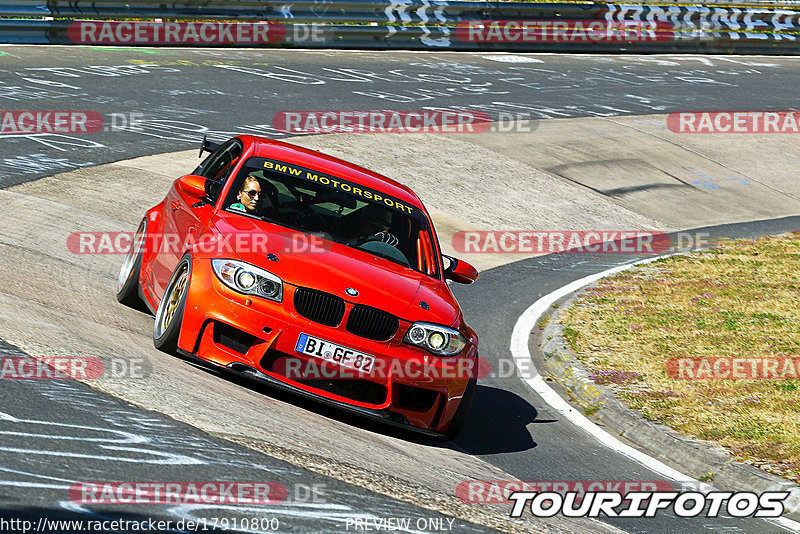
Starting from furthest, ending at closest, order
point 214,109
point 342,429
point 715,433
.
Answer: point 214,109 → point 715,433 → point 342,429

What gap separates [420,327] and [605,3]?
22.7 m

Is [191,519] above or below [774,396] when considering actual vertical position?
above

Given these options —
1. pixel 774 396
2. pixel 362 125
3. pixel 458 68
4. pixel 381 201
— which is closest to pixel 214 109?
pixel 362 125

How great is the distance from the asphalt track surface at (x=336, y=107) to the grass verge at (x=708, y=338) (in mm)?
747

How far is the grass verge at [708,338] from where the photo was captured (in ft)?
26.5

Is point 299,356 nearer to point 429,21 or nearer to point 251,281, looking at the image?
point 251,281

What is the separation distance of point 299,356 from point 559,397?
10.1 feet

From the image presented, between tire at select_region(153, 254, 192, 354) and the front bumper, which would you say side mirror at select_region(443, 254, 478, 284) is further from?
tire at select_region(153, 254, 192, 354)

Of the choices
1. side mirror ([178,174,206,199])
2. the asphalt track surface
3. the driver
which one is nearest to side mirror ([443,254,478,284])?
the asphalt track surface

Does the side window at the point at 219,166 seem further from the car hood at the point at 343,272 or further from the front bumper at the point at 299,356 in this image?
the front bumper at the point at 299,356

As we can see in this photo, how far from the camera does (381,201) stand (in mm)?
8367

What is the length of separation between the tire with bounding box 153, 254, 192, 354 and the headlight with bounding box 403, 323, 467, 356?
56.6 inches

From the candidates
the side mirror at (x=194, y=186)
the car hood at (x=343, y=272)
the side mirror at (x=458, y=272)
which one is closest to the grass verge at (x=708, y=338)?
the side mirror at (x=458, y=272)

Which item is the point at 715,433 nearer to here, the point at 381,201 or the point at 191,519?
the point at 381,201
